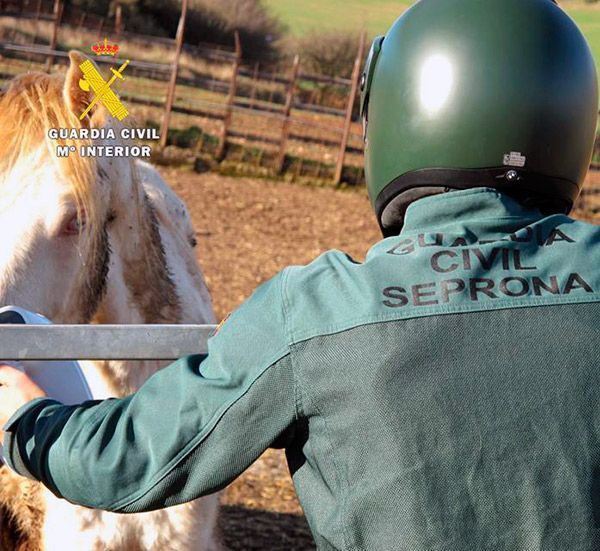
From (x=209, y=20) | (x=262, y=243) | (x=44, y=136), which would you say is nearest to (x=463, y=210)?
(x=44, y=136)

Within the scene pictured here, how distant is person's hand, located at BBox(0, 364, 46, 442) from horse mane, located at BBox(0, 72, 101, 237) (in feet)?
3.59

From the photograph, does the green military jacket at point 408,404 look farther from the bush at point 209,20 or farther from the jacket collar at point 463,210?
the bush at point 209,20

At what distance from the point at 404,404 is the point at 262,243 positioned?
402 inches

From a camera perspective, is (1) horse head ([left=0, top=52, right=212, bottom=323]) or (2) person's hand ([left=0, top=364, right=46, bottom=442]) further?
(1) horse head ([left=0, top=52, right=212, bottom=323])

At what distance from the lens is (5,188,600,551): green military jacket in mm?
1236

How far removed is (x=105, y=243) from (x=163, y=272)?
1.67ft

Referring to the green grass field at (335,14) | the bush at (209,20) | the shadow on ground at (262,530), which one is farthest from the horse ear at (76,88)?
the bush at (209,20)

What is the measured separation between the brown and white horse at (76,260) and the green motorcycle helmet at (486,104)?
4.19 feet

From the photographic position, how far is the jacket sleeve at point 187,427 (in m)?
1.26

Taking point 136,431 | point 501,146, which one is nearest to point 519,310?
point 501,146

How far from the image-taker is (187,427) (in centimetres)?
128

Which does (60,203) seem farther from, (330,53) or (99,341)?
(330,53)

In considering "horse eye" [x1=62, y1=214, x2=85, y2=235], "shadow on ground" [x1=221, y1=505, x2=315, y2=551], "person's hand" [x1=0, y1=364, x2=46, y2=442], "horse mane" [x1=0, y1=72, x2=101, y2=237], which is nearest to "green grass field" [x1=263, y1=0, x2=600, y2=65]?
"shadow on ground" [x1=221, y1=505, x2=315, y2=551]

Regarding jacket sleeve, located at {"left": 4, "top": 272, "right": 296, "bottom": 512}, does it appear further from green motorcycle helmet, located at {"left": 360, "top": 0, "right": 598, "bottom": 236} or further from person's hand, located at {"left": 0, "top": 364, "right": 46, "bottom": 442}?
green motorcycle helmet, located at {"left": 360, "top": 0, "right": 598, "bottom": 236}
